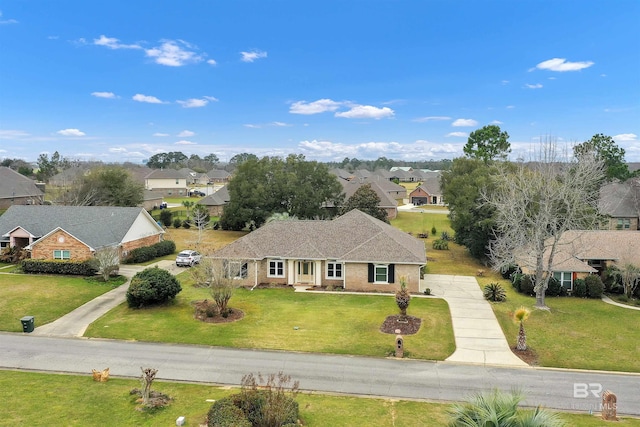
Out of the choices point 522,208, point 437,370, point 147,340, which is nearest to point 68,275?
point 147,340

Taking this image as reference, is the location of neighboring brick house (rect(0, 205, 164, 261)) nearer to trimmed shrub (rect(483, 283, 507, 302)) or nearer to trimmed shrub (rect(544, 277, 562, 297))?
trimmed shrub (rect(483, 283, 507, 302))

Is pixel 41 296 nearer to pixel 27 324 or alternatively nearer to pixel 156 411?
pixel 27 324

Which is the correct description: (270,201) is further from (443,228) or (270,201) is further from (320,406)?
(320,406)

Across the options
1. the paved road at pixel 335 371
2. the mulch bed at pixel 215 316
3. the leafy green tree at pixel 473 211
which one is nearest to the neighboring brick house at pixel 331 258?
the mulch bed at pixel 215 316

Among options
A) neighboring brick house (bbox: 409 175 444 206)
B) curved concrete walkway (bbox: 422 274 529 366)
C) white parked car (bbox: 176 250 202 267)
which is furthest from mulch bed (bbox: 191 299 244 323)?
neighboring brick house (bbox: 409 175 444 206)

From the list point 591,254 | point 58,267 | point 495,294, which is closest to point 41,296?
point 58,267

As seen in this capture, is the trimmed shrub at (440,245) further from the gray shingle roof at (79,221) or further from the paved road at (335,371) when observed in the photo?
the gray shingle roof at (79,221)
